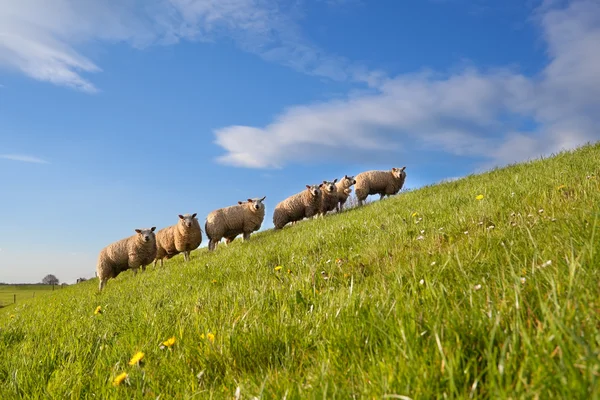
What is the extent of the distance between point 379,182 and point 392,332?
976 inches

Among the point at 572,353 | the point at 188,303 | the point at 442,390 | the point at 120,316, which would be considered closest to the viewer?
the point at 572,353

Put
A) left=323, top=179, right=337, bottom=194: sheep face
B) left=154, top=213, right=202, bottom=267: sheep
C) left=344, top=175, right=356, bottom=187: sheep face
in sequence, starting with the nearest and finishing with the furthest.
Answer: left=154, top=213, right=202, bottom=267: sheep → left=323, top=179, right=337, bottom=194: sheep face → left=344, top=175, right=356, bottom=187: sheep face

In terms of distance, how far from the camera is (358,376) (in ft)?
6.30

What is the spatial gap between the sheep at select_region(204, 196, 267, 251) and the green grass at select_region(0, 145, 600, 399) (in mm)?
15849

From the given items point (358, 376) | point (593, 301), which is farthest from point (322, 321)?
point (593, 301)

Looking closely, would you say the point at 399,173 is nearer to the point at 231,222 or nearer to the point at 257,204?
the point at 257,204

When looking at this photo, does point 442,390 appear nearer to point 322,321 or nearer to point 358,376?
point 358,376

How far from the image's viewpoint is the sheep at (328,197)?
2349 centimetres

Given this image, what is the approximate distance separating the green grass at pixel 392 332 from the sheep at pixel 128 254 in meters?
13.6

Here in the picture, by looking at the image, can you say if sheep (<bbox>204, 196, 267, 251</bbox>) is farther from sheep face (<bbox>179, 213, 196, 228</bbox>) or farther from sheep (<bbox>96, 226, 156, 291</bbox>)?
sheep (<bbox>96, 226, 156, 291</bbox>)

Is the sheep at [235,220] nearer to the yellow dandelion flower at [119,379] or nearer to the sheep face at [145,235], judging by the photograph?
the sheep face at [145,235]

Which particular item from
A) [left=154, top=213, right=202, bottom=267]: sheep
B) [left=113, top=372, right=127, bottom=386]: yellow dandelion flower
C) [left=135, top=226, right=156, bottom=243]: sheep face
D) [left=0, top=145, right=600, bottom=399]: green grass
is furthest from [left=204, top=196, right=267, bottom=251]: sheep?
[left=113, top=372, right=127, bottom=386]: yellow dandelion flower

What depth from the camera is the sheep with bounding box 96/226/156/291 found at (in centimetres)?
1906

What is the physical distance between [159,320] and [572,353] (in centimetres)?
399
